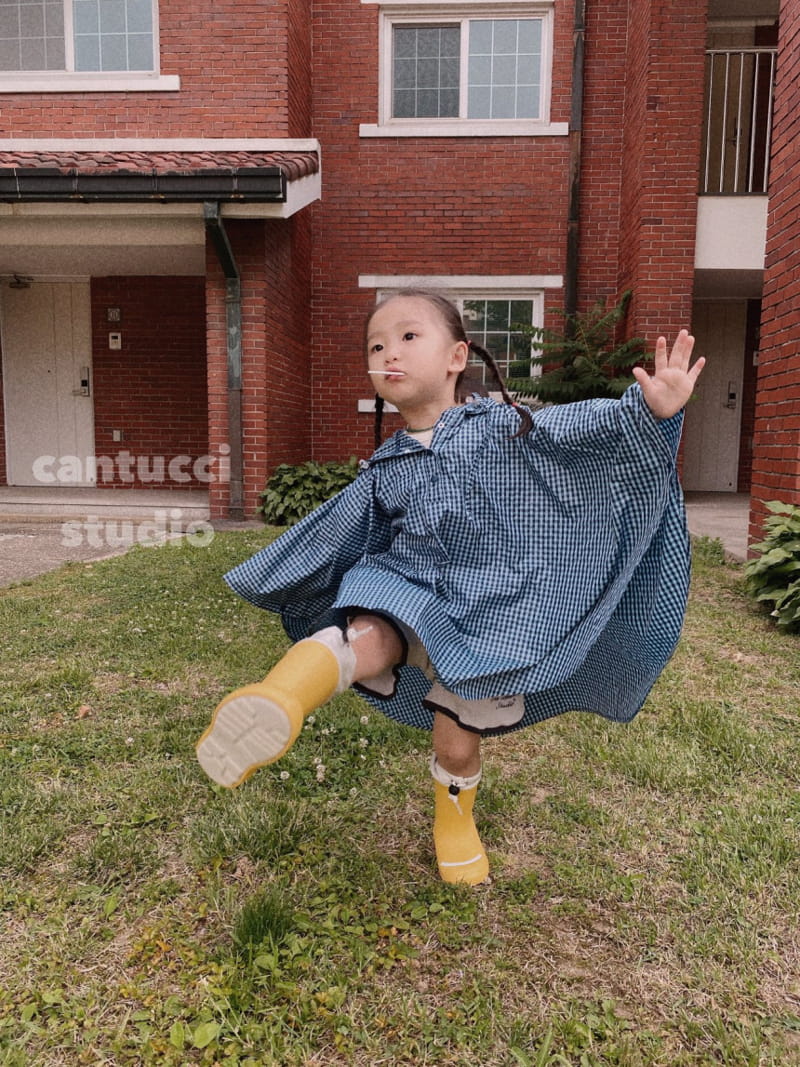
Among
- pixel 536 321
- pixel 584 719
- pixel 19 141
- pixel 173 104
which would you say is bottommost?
pixel 584 719

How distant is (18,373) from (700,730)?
10.1 meters

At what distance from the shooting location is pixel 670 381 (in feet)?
5.01

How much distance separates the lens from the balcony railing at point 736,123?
9.14m

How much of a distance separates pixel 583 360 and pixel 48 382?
22.4ft

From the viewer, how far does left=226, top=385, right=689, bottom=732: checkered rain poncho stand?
65.6 inches

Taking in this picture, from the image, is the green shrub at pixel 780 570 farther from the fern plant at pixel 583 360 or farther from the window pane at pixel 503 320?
the window pane at pixel 503 320

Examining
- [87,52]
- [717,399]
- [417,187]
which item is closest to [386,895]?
[417,187]

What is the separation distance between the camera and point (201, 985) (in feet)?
4.85

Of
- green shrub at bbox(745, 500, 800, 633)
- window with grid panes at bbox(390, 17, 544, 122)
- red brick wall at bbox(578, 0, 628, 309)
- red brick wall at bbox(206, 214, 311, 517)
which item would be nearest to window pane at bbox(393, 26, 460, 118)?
window with grid panes at bbox(390, 17, 544, 122)

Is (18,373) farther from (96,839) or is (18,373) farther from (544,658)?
(544,658)

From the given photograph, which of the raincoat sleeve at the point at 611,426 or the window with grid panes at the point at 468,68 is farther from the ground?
the window with grid panes at the point at 468,68

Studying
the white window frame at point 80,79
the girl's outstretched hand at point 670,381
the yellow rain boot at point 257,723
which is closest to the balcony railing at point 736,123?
the white window frame at point 80,79

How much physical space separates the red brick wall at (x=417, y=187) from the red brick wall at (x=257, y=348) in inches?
45.9

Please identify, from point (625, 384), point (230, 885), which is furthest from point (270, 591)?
point (625, 384)
